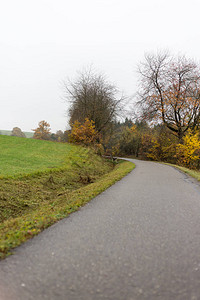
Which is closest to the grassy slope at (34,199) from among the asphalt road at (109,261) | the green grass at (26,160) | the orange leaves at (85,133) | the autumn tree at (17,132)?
the asphalt road at (109,261)

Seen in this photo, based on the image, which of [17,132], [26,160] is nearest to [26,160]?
[26,160]

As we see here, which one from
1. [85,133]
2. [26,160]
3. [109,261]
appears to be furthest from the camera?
[85,133]

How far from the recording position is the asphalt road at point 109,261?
5.41 feet

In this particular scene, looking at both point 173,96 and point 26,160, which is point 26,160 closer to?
point 26,160

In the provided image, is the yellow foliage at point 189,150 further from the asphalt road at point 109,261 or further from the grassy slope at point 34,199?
the asphalt road at point 109,261

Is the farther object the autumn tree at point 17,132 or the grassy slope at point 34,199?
the autumn tree at point 17,132

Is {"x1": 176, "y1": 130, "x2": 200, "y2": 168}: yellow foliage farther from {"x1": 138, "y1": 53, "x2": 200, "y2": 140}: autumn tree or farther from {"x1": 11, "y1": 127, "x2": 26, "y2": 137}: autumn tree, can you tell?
{"x1": 11, "y1": 127, "x2": 26, "y2": 137}: autumn tree

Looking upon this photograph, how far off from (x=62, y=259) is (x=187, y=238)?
1.92 m

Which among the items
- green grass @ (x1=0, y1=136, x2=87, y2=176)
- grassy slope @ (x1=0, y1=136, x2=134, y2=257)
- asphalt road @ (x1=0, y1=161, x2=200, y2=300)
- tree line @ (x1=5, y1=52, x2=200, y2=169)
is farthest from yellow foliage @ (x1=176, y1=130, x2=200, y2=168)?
asphalt road @ (x1=0, y1=161, x2=200, y2=300)

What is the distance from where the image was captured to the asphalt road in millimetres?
1648

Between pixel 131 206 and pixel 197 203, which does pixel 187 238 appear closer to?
pixel 131 206

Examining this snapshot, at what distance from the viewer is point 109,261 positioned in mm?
2109

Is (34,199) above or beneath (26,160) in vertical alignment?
beneath

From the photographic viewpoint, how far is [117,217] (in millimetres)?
3668
